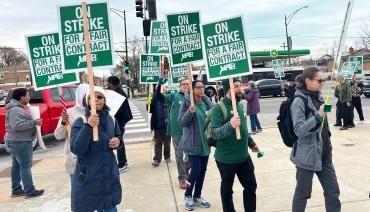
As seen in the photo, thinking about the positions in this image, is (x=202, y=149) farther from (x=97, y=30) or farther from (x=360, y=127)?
(x=360, y=127)

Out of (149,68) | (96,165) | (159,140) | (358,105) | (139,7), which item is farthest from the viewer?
(139,7)

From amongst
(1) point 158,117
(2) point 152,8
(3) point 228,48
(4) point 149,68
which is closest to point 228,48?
(3) point 228,48

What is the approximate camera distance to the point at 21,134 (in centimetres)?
586

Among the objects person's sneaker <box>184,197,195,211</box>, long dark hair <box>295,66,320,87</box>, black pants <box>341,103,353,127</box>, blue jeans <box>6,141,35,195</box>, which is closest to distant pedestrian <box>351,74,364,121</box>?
black pants <box>341,103,353,127</box>

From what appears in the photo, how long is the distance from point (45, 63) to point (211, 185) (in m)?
3.13

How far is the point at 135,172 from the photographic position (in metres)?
7.27

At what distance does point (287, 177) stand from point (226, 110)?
2.60 metres

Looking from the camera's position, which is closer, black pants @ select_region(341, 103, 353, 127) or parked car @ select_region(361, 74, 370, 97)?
black pants @ select_region(341, 103, 353, 127)

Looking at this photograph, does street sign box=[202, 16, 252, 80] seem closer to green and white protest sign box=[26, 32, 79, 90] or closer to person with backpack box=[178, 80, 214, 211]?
person with backpack box=[178, 80, 214, 211]

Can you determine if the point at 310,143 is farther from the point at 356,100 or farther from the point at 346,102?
the point at 356,100

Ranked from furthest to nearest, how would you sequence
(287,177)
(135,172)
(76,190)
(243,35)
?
(135,172), (287,177), (243,35), (76,190)

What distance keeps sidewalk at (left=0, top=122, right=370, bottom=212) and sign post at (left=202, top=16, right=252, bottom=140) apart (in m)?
1.83

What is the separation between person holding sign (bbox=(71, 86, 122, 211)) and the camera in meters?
3.45

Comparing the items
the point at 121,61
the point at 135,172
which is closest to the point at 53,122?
the point at 135,172
